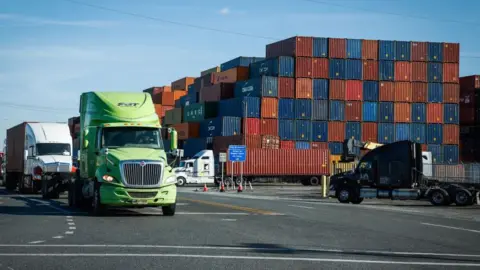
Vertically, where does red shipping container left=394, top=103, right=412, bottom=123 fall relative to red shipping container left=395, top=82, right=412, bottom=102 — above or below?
below

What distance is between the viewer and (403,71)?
2992 inches

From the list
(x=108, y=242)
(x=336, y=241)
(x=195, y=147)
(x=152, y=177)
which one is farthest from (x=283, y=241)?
(x=195, y=147)

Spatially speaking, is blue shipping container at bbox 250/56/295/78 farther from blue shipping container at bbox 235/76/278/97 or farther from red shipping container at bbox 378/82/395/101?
red shipping container at bbox 378/82/395/101

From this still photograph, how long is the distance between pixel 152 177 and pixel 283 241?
6.79 metres

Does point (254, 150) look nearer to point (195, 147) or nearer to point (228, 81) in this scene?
point (195, 147)

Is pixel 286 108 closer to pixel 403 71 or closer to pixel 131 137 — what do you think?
pixel 403 71

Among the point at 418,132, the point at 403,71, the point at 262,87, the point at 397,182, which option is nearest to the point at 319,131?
the point at 262,87

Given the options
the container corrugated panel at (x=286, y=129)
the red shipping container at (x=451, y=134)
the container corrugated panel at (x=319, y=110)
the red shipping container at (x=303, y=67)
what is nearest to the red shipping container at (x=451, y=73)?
the red shipping container at (x=451, y=134)

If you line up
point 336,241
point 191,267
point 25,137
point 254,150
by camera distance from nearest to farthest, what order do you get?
point 191,267 → point 336,241 → point 25,137 → point 254,150

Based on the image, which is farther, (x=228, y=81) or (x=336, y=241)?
(x=228, y=81)

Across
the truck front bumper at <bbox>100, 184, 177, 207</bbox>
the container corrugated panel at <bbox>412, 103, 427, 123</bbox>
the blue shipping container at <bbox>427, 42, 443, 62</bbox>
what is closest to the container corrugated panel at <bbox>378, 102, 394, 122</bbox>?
the container corrugated panel at <bbox>412, 103, 427, 123</bbox>

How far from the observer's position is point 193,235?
14.9m

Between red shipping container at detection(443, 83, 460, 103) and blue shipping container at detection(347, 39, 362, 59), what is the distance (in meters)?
9.94

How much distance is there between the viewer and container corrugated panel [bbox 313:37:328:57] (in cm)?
7438
